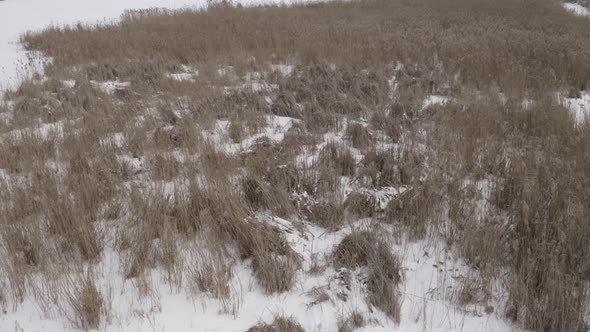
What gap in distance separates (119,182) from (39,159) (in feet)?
3.41

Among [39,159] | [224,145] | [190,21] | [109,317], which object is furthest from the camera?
[190,21]

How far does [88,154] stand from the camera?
399cm

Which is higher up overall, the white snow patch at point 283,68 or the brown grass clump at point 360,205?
the white snow patch at point 283,68

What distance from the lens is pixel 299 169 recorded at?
362cm

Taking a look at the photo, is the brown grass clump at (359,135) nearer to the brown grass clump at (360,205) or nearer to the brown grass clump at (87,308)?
the brown grass clump at (360,205)

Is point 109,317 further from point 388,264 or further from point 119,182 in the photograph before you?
point 388,264

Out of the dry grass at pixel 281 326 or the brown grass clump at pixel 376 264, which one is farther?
the brown grass clump at pixel 376 264

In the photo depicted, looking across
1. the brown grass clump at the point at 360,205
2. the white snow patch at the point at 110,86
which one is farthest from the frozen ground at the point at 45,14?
the brown grass clump at the point at 360,205

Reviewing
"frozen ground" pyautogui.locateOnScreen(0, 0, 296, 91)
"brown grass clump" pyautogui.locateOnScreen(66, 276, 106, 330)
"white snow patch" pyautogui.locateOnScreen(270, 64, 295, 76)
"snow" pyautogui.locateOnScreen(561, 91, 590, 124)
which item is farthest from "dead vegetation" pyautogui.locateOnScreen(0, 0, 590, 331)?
"frozen ground" pyautogui.locateOnScreen(0, 0, 296, 91)

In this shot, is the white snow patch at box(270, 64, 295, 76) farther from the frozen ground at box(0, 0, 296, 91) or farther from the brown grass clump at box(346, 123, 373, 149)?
the frozen ground at box(0, 0, 296, 91)

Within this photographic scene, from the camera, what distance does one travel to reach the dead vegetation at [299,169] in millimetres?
2545

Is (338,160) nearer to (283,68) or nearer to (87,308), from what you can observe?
(87,308)

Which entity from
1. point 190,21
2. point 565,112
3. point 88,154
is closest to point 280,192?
point 88,154

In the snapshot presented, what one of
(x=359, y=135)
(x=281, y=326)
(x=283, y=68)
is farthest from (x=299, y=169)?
(x=283, y=68)
